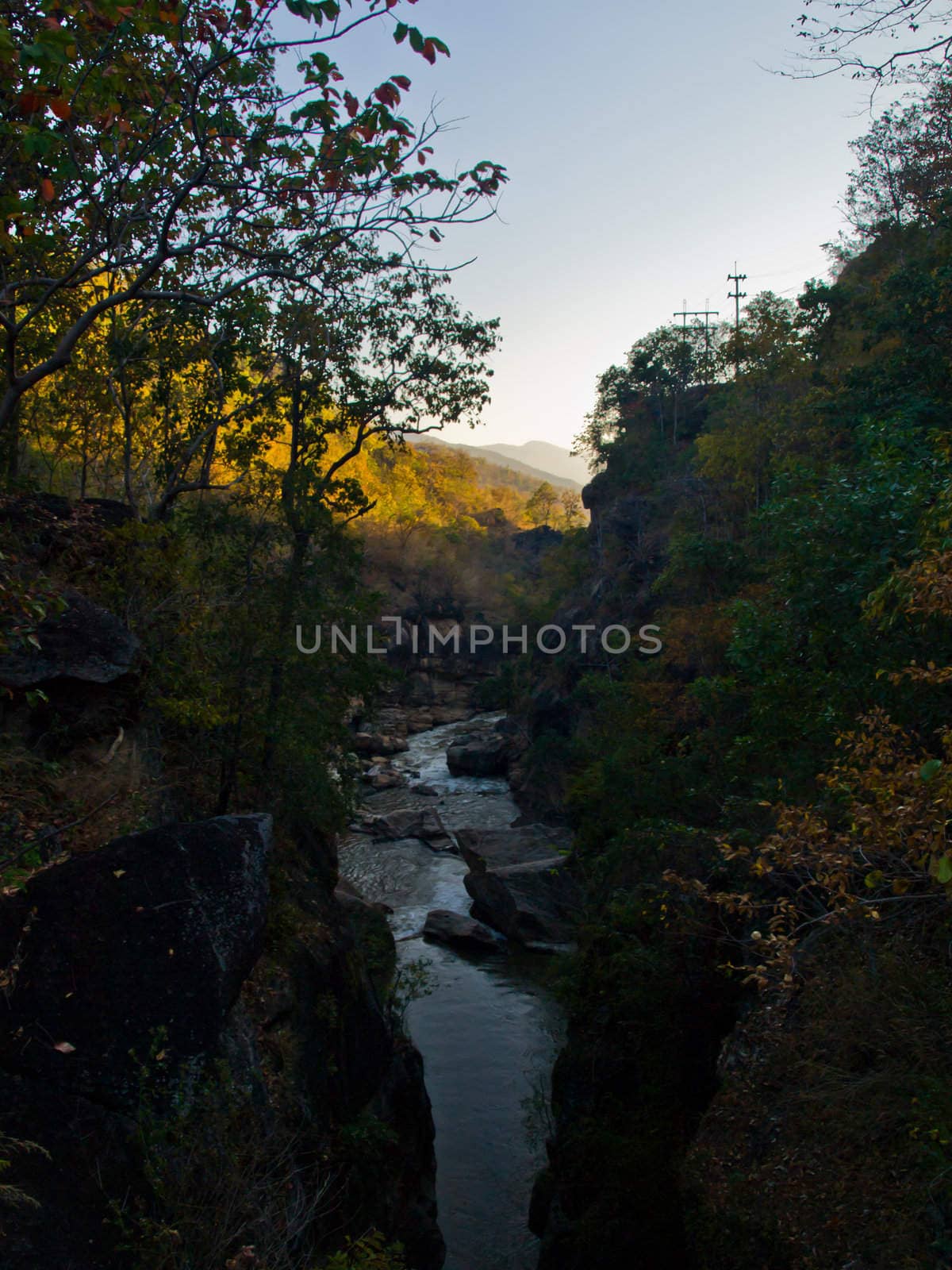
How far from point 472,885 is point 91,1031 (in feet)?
50.8

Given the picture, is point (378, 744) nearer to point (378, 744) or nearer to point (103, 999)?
point (378, 744)

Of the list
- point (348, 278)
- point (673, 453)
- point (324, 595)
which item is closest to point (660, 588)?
point (324, 595)

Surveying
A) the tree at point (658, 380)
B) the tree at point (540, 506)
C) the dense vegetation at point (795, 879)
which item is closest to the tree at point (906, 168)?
the dense vegetation at point (795, 879)

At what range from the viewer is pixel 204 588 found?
11.3 metres

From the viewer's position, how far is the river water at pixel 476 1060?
37.7 feet

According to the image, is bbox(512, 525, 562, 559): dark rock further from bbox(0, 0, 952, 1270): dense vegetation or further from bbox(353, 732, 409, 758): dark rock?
bbox(0, 0, 952, 1270): dense vegetation

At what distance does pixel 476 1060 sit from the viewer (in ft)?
49.7

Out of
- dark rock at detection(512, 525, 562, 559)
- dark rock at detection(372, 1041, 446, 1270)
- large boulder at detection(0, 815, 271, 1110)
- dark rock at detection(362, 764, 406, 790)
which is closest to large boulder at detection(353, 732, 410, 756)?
dark rock at detection(362, 764, 406, 790)

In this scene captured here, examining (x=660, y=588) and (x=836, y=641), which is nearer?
(x=836, y=641)

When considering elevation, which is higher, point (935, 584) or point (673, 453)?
point (673, 453)

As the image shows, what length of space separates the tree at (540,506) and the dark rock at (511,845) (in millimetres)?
66884

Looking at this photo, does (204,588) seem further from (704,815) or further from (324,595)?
(704,815)

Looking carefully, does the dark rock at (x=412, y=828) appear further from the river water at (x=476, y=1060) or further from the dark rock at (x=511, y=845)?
the dark rock at (x=511, y=845)

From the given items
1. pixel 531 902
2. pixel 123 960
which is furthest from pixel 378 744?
pixel 123 960
